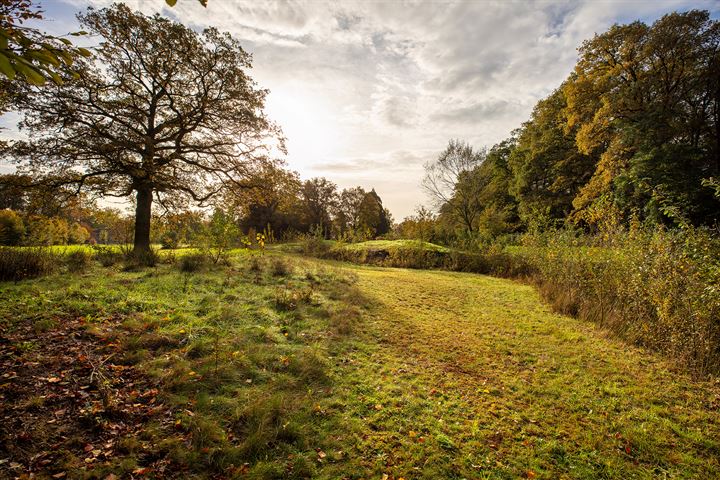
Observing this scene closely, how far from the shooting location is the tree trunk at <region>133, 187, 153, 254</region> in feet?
33.9

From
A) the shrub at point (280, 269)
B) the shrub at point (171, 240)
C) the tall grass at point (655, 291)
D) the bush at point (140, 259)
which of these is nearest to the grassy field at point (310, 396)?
the tall grass at point (655, 291)

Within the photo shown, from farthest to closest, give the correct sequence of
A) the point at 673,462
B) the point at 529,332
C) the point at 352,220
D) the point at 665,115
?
the point at 352,220, the point at 665,115, the point at 529,332, the point at 673,462

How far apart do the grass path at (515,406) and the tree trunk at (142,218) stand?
840 cm

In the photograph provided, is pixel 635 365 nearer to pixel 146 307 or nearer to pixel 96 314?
pixel 146 307

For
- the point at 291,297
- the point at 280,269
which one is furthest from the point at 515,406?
the point at 280,269

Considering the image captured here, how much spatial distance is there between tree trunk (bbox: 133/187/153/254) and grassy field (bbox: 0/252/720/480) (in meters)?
4.01

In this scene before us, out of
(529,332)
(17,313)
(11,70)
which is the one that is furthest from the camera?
(529,332)

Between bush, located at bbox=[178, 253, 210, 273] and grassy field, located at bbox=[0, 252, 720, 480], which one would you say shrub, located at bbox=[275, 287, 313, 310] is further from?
bush, located at bbox=[178, 253, 210, 273]

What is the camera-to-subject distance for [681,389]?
4.48 meters

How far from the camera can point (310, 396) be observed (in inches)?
148

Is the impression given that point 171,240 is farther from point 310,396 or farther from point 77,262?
point 310,396

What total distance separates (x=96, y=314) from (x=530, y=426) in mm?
6198

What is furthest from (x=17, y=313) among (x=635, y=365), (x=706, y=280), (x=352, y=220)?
(x=352, y=220)

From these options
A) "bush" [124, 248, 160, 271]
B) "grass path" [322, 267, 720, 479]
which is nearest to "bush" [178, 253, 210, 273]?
"bush" [124, 248, 160, 271]
